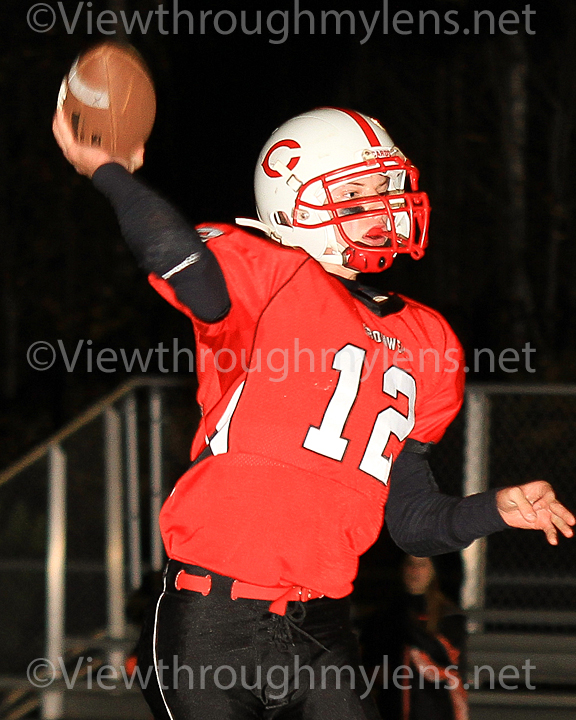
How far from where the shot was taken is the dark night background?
9.77 m

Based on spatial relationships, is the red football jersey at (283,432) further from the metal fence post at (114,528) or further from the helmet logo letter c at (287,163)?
the metal fence post at (114,528)

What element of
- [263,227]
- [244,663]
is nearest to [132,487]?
[263,227]

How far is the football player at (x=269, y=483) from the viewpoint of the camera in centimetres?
188

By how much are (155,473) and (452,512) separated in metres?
3.19

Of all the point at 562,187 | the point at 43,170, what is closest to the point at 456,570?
the point at 43,170

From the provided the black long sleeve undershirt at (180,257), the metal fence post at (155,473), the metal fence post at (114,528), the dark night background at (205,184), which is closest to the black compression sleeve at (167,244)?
the black long sleeve undershirt at (180,257)

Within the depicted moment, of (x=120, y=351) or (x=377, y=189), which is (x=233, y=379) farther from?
(x=120, y=351)

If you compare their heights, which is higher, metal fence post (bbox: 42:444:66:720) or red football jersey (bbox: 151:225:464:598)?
red football jersey (bbox: 151:225:464:598)

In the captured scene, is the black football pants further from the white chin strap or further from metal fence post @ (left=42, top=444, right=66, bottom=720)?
metal fence post @ (left=42, top=444, right=66, bottom=720)

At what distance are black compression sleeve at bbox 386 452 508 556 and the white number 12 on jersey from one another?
0.14 metres

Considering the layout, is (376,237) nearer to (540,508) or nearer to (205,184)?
Answer: (540,508)

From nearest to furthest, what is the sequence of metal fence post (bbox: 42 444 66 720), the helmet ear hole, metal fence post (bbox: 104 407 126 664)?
the helmet ear hole < metal fence post (bbox: 42 444 66 720) < metal fence post (bbox: 104 407 126 664)

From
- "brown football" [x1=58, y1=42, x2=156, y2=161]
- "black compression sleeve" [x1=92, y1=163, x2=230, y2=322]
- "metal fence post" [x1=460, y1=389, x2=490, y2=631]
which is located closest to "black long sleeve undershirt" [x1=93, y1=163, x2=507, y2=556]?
"black compression sleeve" [x1=92, y1=163, x2=230, y2=322]

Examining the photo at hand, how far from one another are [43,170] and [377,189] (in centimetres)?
921
